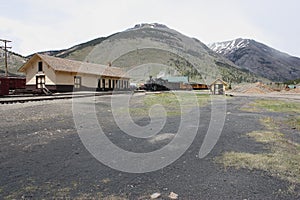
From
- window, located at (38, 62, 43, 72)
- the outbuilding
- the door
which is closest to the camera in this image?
the outbuilding

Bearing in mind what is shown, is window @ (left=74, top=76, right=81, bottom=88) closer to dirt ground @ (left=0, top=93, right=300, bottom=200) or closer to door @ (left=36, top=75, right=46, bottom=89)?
door @ (left=36, top=75, right=46, bottom=89)

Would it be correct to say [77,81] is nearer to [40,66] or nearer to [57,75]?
[57,75]

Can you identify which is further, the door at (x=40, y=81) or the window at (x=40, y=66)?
the window at (x=40, y=66)

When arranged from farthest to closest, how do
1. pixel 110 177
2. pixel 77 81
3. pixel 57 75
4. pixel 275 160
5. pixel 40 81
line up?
pixel 77 81 < pixel 40 81 < pixel 57 75 < pixel 275 160 < pixel 110 177

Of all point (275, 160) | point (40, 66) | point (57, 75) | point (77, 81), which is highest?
point (40, 66)

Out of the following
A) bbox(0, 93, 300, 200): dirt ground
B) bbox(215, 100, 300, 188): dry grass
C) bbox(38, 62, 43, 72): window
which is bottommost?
bbox(0, 93, 300, 200): dirt ground

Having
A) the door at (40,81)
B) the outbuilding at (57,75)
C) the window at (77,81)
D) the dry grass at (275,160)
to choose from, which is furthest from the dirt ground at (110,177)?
the window at (77,81)

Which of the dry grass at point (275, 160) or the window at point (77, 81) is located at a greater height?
the window at point (77, 81)

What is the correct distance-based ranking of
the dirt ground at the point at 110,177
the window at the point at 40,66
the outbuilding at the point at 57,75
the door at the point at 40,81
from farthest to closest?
the window at the point at 40,66 → the door at the point at 40,81 → the outbuilding at the point at 57,75 → the dirt ground at the point at 110,177

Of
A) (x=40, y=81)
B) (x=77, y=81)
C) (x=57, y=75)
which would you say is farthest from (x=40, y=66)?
(x=77, y=81)

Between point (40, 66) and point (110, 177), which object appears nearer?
point (110, 177)

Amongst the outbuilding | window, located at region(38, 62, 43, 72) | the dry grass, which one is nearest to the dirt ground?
the dry grass

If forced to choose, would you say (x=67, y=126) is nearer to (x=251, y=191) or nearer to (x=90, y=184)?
(x=90, y=184)

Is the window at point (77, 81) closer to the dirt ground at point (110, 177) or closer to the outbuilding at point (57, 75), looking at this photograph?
the outbuilding at point (57, 75)
